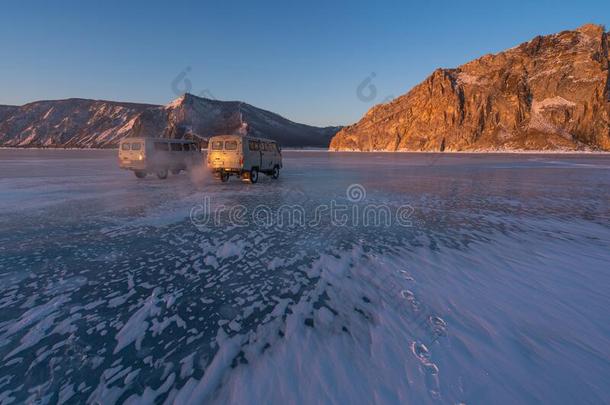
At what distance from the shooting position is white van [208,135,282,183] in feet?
53.7

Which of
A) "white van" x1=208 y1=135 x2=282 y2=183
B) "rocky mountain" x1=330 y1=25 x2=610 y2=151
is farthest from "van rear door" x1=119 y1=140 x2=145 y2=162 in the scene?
"rocky mountain" x1=330 y1=25 x2=610 y2=151

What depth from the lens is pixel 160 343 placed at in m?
3.23

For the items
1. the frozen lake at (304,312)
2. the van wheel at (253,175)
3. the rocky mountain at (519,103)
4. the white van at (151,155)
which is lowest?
the frozen lake at (304,312)

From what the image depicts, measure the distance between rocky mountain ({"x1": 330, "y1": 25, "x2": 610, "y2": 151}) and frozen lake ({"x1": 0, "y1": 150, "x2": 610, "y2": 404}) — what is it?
140177 mm

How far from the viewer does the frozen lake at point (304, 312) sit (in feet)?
8.63

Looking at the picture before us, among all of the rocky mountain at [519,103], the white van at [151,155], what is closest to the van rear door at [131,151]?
the white van at [151,155]

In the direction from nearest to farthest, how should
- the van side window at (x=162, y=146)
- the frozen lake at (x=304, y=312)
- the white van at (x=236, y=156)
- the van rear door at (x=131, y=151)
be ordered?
1. the frozen lake at (x=304, y=312)
2. the white van at (x=236, y=156)
3. the van rear door at (x=131, y=151)
4. the van side window at (x=162, y=146)

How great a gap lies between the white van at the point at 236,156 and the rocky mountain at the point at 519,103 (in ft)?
433

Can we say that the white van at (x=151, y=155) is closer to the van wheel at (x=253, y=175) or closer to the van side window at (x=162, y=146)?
the van side window at (x=162, y=146)

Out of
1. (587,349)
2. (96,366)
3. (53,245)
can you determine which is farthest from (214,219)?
(587,349)

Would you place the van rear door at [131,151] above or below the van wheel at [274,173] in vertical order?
above

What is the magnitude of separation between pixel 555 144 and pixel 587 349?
5758 inches

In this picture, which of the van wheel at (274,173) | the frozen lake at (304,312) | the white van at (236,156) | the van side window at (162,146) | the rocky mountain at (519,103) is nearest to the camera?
the frozen lake at (304,312)

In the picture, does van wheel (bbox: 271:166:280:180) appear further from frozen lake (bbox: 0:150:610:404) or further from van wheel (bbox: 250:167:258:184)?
frozen lake (bbox: 0:150:610:404)
